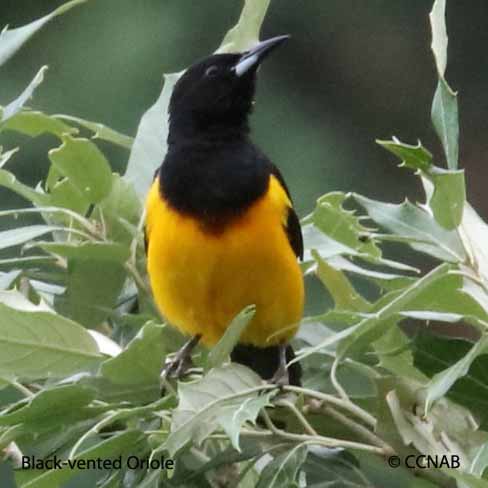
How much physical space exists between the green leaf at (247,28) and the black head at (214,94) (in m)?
0.34

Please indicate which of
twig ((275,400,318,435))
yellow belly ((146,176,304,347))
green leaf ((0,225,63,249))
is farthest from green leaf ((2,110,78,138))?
twig ((275,400,318,435))

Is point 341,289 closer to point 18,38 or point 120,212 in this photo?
point 120,212

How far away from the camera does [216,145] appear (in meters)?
2.21

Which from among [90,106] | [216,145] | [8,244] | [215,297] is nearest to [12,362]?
[8,244]

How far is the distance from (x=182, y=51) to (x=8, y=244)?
15.8ft

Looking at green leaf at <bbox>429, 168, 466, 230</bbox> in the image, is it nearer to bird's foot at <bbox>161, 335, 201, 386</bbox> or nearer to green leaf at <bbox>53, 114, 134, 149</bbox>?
bird's foot at <bbox>161, 335, 201, 386</bbox>

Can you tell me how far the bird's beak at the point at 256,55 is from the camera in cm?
214

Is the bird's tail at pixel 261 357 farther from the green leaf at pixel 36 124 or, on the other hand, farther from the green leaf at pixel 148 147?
the green leaf at pixel 36 124

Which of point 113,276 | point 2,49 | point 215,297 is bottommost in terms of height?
point 215,297

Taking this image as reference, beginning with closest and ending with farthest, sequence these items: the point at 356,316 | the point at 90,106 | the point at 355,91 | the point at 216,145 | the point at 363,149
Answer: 1. the point at 356,316
2. the point at 216,145
3. the point at 90,106
4. the point at 363,149
5. the point at 355,91

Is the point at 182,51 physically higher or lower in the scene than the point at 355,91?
higher

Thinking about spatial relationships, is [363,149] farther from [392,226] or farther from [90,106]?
[392,226]

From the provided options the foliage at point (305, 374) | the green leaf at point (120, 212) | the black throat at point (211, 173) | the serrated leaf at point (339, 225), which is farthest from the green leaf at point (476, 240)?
the black throat at point (211, 173)

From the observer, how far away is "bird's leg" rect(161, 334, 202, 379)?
1571mm
